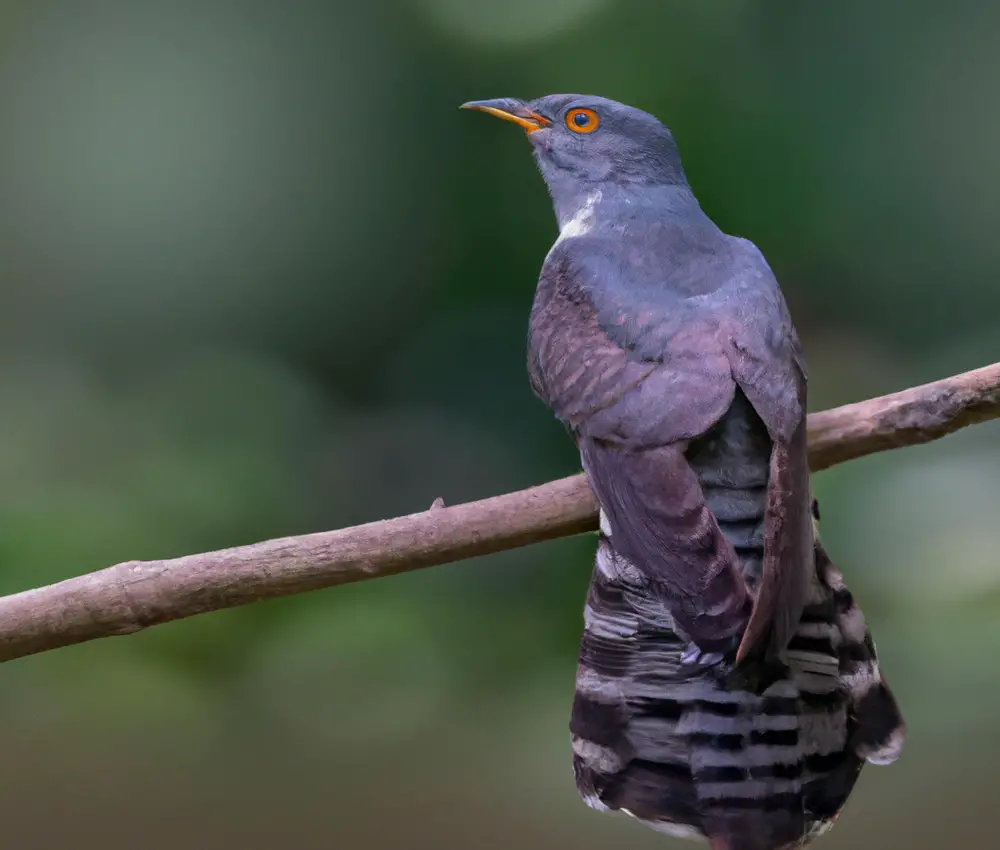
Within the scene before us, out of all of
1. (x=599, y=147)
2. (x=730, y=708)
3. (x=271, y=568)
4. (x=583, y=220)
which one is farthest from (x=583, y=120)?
(x=730, y=708)

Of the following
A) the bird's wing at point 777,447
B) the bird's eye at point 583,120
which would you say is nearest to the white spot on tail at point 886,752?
the bird's wing at point 777,447

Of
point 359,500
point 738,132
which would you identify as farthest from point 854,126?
point 359,500

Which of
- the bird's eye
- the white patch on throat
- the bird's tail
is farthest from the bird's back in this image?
the bird's eye

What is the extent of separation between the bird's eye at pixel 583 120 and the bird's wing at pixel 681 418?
46 centimetres

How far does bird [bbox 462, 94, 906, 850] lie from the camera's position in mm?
1446

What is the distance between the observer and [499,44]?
2736 millimetres

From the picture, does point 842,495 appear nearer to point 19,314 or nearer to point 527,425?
point 527,425

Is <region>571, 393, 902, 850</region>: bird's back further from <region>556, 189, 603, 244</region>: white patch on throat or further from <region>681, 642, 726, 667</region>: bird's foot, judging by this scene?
<region>556, 189, 603, 244</region>: white patch on throat

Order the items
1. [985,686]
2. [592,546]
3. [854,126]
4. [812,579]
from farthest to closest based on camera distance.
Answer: [854,126] → [592,546] → [985,686] → [812,579]

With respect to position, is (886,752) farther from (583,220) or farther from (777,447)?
(583,220)

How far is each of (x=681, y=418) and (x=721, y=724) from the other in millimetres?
410

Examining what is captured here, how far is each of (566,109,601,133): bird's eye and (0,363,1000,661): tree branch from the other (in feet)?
2.70

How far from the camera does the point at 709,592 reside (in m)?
1.44

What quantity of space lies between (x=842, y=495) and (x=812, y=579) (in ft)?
3.16
